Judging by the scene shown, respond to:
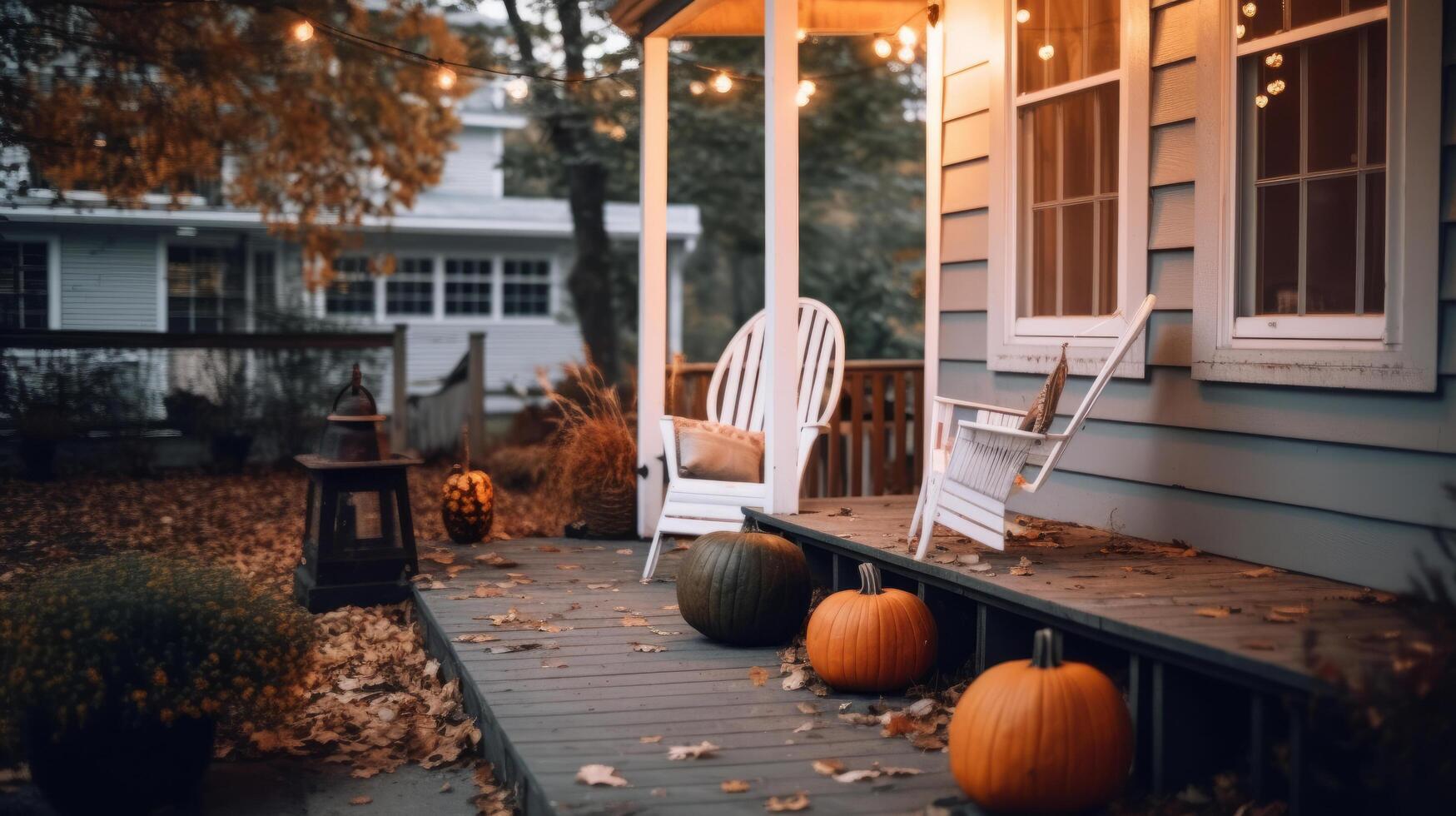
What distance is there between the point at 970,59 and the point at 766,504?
2.06 meters

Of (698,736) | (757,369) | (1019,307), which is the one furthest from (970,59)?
(698,736)

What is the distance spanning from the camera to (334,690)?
4156mm

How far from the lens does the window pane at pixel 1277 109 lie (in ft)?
11.7

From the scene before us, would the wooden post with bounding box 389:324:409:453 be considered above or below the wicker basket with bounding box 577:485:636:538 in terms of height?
above

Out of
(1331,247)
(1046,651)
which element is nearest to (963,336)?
(1331,247)

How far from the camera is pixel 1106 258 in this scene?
4.48 meters

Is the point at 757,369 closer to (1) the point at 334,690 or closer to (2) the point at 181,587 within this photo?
(1) the point at 334,690

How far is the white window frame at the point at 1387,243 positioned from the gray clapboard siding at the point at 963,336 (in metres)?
1.32

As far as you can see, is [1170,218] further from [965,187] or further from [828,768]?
[828,768]

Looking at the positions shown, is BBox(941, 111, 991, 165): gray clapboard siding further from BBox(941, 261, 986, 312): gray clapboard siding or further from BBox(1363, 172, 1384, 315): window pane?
BBox(1363, 172, 1384, 315): window pane

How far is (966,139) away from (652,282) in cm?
178

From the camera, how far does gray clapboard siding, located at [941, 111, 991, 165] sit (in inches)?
201

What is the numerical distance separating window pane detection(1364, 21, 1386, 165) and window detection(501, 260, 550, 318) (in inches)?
560

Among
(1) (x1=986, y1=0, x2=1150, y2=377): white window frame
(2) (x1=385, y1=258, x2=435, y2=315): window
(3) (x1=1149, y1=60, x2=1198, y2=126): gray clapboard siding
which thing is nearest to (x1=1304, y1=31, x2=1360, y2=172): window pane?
(3) (x1=1149, y1=60, x2=1198, y2=126): gray clapboard siding
